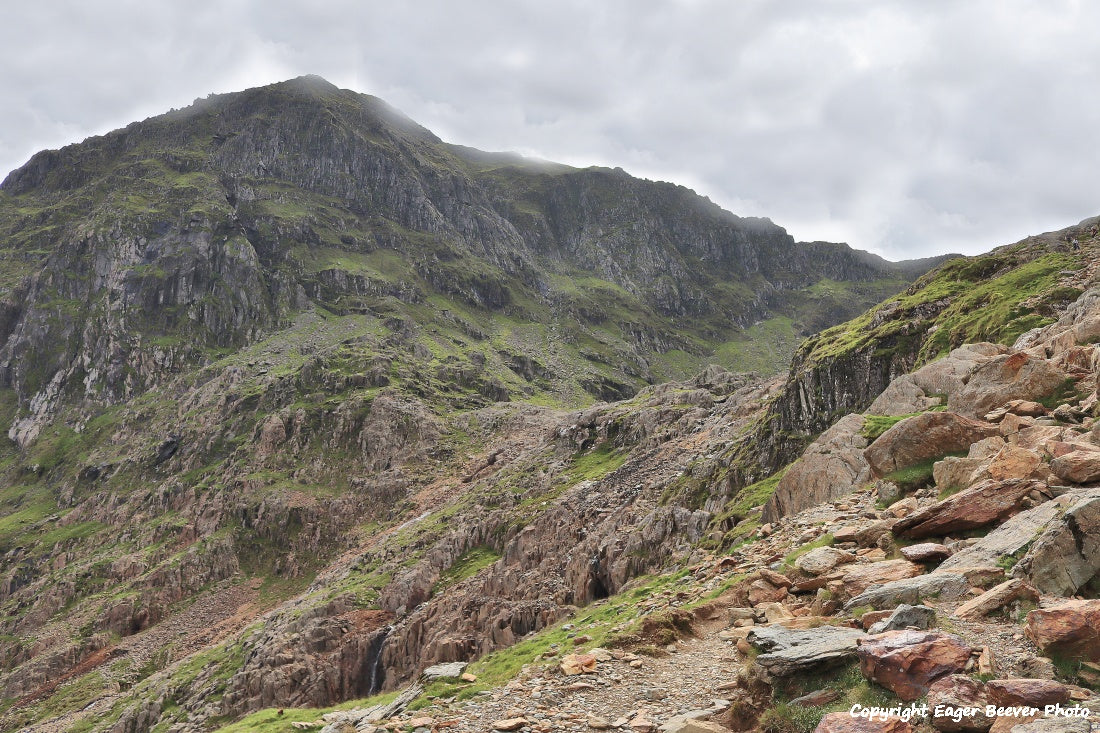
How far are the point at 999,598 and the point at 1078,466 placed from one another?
6049 mm

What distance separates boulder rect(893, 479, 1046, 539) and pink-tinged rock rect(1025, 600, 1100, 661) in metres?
6.12

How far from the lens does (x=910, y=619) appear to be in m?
12.7

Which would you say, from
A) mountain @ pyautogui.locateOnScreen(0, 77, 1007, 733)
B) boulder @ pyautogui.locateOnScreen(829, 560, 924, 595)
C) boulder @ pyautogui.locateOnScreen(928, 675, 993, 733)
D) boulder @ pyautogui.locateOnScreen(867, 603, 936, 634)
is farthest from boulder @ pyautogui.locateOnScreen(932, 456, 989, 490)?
mountain @ pyautogui.locateOnScreen(0, 77, 1007, 733)

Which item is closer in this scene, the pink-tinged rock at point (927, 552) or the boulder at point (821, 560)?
the pink-tinged rock at point (927, 552)

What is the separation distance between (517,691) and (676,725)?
23.7 feet

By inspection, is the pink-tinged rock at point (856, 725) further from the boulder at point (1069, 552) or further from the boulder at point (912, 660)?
the boulder at point (1069, 552)

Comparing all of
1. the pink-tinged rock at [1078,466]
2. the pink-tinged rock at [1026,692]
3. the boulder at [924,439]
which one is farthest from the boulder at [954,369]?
the pink-tinged rock at [1026,692]

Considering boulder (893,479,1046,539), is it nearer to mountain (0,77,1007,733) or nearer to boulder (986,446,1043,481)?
boulder (986,446,1043,481)

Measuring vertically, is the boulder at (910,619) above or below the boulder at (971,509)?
below

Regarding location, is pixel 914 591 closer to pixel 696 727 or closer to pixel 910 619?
pixel 910 619

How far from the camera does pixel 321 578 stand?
98.7 m

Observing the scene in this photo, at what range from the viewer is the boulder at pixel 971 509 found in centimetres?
1658

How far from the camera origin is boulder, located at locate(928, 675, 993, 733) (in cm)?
992

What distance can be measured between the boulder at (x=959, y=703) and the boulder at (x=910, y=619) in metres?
1.92
